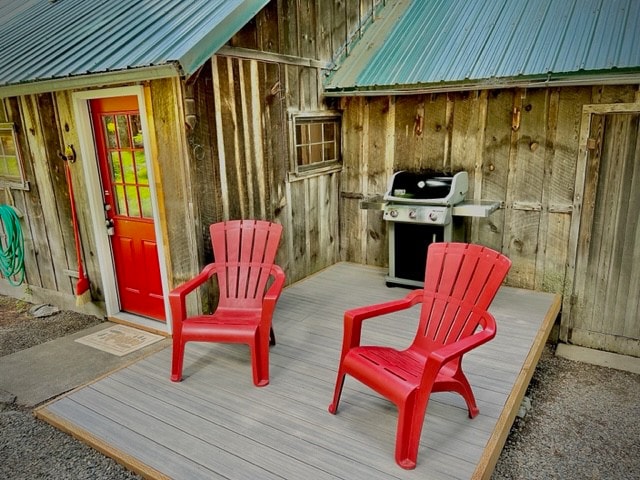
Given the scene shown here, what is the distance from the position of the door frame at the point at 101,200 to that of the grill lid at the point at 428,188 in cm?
209

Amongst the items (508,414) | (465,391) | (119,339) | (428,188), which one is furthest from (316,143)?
(508,414)

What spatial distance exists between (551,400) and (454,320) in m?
1.39

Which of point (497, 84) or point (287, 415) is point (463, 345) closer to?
point (287, 415)

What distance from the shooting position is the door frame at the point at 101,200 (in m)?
3.46

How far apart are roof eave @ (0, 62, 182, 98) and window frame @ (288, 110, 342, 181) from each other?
1543mm

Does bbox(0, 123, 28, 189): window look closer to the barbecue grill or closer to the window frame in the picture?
the window frame

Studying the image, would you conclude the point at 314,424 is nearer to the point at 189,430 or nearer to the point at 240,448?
the point at 240,448

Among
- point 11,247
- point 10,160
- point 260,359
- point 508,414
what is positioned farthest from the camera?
point 11,247

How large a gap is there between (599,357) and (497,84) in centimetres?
254

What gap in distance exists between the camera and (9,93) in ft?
12.5

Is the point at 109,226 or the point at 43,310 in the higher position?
the point at 109,226

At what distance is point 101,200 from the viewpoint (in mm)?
3975

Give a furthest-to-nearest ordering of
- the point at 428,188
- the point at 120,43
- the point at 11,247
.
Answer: the point at 11,247 → the point at 428,188 → the point at 120,43

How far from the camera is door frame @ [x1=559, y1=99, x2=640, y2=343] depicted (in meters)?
3.63
